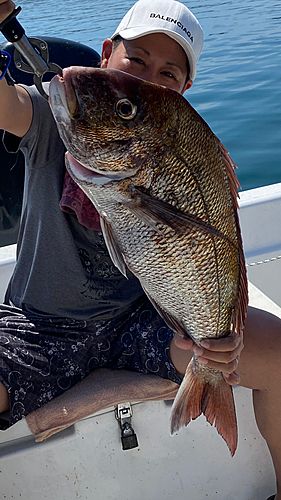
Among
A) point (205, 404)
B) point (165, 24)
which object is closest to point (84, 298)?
point (205, 404)

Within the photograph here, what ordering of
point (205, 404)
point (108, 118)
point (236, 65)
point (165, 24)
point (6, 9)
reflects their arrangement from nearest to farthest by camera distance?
point (108, 118) → point (6, 9) → point (205, 404) → point (165, 24) → point (236, 65)

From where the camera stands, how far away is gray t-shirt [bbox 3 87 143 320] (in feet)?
5.87

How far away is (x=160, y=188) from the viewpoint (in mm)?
1138

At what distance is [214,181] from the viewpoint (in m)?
1.22

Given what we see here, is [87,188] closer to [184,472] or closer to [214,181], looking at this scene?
[214,181]

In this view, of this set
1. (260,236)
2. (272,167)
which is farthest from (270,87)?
(260,236)

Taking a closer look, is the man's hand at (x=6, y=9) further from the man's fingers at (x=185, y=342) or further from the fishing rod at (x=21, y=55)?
the man's fingers at (x=185, y=342)

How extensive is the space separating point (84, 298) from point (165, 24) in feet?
3.49

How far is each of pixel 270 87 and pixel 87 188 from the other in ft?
24.3

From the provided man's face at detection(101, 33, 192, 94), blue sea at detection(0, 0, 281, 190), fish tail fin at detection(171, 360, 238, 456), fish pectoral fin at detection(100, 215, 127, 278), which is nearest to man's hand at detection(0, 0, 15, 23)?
man's face at detection(101, 33, 192, 94)

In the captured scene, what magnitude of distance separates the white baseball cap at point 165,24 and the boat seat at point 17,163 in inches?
52.4

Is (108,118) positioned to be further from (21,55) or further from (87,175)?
(21,55)

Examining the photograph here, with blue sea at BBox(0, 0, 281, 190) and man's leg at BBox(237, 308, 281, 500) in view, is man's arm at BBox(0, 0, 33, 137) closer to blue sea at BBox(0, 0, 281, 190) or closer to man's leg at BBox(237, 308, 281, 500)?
man's leg at BBox(237, 308, 281, 500)

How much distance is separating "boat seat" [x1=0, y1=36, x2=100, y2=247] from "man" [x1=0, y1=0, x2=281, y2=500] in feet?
4.03
